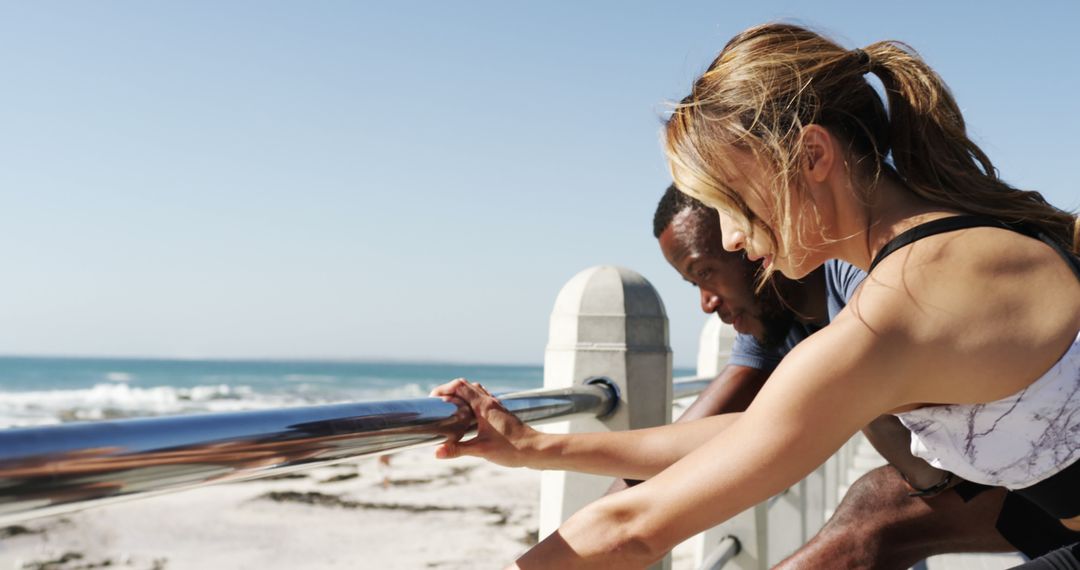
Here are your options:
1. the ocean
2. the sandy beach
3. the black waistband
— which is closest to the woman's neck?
the black waistband

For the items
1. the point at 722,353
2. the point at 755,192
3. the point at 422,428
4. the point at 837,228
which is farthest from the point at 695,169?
the point at 722,353

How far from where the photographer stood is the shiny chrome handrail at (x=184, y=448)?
78 cm

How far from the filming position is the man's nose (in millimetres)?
3033

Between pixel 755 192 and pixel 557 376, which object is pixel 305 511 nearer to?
pixel 557 376

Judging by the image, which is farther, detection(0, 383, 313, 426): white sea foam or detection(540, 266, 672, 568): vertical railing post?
detection(0, 383, 313, 426): white sea foam

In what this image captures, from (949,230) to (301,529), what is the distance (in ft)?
25.0

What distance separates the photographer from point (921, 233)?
142 cm

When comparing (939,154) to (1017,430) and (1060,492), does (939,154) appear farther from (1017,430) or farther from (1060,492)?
(1060,492)

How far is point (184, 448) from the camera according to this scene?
0.95 meters

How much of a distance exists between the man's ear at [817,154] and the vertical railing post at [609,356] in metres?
0.85

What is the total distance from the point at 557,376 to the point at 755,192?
0.98 meters

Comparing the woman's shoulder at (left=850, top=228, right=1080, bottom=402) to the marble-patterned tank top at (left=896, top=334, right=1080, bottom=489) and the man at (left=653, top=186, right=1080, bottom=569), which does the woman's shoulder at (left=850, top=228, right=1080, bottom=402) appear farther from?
the man at (left=653, top=186, right=1080, bottom=569)

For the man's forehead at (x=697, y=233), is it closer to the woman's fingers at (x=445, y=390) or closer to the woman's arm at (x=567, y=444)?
the woman's arm at (x=567, y=444)

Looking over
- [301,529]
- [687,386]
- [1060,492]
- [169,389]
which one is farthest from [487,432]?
[169,389]
